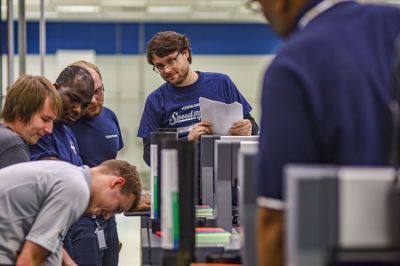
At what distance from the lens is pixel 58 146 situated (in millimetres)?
3219

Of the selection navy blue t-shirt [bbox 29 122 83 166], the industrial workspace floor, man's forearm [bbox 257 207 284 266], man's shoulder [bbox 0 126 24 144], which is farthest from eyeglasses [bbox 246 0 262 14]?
the industrial workspace floor

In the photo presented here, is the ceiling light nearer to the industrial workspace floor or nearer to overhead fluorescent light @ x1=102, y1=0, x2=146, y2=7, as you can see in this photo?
overhead fluorescent light @ x1=102, y1=0, x2=146, y2=7

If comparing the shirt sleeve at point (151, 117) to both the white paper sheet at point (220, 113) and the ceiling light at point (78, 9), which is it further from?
the ceiling light at point (78, 9)

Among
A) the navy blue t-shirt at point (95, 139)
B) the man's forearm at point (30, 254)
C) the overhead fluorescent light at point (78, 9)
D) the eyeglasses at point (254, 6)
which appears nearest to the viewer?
the eyeglasses at point (254, 6)

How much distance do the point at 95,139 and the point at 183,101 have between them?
1.75 ft

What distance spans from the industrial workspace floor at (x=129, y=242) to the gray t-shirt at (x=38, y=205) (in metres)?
2.83

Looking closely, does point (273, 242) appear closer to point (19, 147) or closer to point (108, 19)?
point (19, 147)

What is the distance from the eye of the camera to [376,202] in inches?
40.4

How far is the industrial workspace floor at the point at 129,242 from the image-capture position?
238 inches

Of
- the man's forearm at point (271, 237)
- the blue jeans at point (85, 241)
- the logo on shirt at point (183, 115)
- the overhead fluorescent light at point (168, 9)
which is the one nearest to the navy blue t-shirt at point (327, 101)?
the man's forearm at point (271, 237)

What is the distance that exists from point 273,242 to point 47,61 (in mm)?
10251

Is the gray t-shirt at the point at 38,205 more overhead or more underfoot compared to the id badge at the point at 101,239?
more overhead

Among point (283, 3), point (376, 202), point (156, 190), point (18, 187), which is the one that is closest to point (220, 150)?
point (156, 190)

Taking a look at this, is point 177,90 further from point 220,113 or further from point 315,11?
point 315,11
